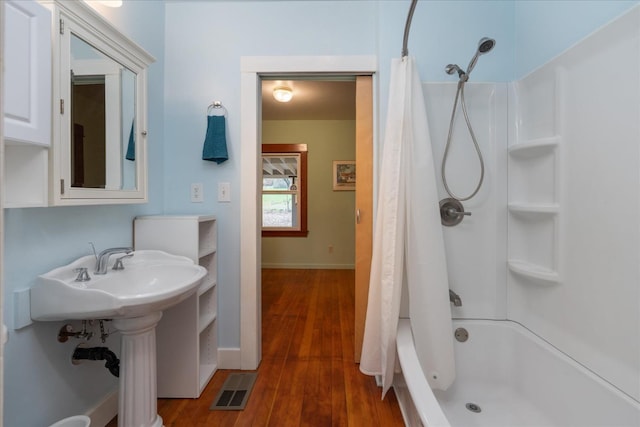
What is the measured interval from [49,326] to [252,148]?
1.31m

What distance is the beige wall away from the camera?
14.6 ft

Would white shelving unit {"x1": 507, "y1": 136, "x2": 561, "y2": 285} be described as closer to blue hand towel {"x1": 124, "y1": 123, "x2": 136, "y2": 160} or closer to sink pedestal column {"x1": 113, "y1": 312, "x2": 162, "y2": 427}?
sink pedestal column {"x1": 113, "y1": 312, "x2": 162, "y2": 427}

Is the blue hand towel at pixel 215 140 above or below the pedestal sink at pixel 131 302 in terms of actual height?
above

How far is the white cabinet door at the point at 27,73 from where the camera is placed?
864mm

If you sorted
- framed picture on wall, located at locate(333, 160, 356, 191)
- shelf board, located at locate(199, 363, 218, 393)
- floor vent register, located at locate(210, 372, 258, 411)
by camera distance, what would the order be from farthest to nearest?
framed picture on wall, located at locate(333, 160, 356, 191) < shelf board, located at locate(199, 363, 218, 393) < floor vent register, located at locate(210, 372, 258, 411)

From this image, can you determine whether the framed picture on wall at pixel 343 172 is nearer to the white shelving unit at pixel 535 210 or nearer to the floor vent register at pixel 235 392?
the white shelving unit at pixel 535 210

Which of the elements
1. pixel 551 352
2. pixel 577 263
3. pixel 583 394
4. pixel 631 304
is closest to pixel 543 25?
pixel 577 263

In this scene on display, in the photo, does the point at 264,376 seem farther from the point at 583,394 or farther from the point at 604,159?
the point at 604,159

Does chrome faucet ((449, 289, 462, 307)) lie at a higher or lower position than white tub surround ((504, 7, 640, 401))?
lower

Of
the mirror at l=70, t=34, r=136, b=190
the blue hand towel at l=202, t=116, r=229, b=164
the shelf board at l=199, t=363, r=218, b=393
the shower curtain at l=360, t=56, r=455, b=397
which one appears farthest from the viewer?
the blue hand towel at l=202, t=116, r=229, b=164

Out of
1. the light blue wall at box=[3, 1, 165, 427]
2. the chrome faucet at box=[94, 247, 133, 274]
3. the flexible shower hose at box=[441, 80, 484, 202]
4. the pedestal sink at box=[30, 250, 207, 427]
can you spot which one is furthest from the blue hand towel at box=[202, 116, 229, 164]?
the flexible shower hose at box=[441, 80, 484, 202]

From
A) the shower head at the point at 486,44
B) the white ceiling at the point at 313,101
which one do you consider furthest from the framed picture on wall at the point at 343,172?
the shower head at the point at 486,44

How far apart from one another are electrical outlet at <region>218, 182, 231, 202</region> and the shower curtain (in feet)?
3.42

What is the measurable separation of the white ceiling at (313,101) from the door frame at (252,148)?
0.98m
